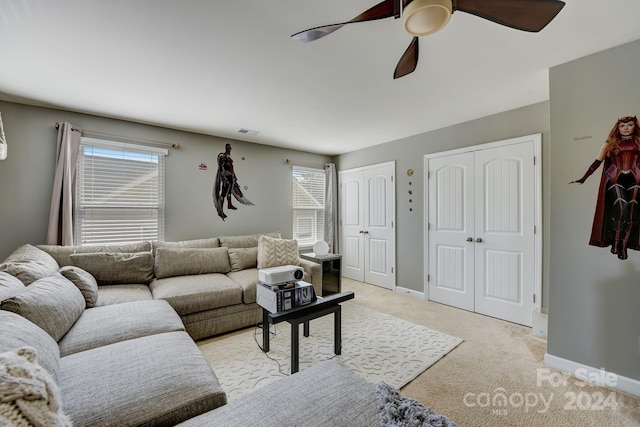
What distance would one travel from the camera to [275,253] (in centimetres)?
341

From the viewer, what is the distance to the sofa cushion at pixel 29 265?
68.5 inches

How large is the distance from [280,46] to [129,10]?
2.80 ft

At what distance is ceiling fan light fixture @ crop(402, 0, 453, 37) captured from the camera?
104 centimetres

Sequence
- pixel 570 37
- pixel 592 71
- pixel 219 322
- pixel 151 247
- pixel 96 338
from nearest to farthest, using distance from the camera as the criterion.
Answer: pixel 96 338 < pixel 570 37 < pixel 592 71 < pixel 219 322 < pixel 151 247

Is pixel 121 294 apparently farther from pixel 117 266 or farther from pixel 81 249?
pixel 81 249

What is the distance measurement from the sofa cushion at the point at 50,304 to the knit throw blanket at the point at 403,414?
5.80 feet

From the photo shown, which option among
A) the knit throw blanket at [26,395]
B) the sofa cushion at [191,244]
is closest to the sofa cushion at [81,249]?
the sofa cushion at [191,244]

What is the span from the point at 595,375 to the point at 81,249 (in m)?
4.54

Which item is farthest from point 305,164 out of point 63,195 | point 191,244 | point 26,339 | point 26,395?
point 26,395

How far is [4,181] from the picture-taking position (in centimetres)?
263

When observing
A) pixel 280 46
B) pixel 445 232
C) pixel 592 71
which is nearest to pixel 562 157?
pixel 592 71

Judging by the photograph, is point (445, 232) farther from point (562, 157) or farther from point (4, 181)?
point (4, 181)

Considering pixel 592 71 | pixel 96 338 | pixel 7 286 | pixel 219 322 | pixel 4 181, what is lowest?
pixel 219 322

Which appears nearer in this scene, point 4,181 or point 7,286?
point 7,286
